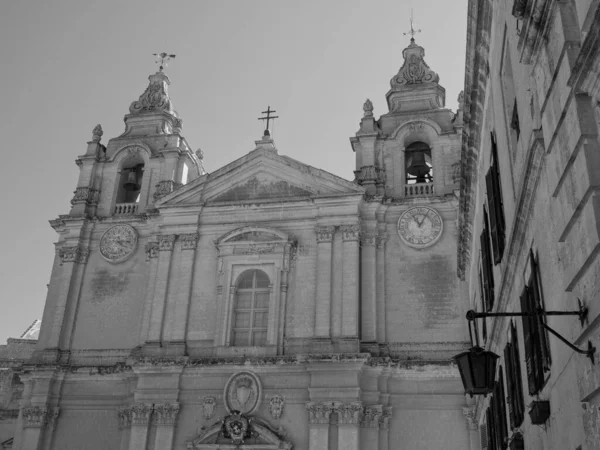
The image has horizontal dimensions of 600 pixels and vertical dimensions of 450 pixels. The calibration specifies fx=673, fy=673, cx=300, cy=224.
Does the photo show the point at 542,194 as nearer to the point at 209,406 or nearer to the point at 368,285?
the point at 368,285

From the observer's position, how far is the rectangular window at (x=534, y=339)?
7.32 m

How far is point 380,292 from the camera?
21500 millimetres

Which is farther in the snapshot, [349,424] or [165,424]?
[165,424]

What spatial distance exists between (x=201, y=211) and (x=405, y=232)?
7.11 m

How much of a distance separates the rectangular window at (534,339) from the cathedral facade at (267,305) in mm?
11456

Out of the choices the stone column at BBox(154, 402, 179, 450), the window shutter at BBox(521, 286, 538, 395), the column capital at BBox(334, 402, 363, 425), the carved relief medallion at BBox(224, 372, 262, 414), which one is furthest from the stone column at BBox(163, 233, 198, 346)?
the window shutter at BBox(521, 286, 538, 395)

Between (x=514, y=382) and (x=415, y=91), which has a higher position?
(x=415, y=91)

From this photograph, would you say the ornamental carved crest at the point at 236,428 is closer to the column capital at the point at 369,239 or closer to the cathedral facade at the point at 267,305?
the cathedral facade at the point at 267,305

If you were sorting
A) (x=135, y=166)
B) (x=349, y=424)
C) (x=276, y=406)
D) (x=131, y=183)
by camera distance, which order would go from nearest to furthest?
(x=349, y=424)
(x=276, y=406)
(x=131, y=183)
(x=135, y=166)

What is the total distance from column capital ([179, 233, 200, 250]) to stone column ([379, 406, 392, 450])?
844 cm

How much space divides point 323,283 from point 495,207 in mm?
11497

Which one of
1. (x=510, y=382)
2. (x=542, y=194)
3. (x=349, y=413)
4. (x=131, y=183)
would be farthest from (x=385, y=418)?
(x=542, y=194)

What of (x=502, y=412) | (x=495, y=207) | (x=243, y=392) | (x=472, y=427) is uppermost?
(x=495, y=207)

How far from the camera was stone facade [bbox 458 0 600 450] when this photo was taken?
5348 mm
